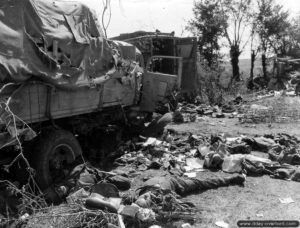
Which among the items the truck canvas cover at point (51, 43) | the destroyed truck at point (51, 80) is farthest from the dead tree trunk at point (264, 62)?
the truck canvas cover at point (51, 43)

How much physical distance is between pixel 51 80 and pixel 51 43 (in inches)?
24.1

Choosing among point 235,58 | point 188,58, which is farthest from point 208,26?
point 188,58

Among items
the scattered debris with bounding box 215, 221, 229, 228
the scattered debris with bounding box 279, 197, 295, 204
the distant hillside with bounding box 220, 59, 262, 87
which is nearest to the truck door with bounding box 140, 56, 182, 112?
the scattered debris with bounding box 279, 197, 295, 204

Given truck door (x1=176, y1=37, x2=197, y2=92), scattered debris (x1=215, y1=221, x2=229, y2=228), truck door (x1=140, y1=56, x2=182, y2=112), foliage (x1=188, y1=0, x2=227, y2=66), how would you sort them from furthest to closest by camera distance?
foliage (x1=188, y1=0, x2=227, y2=66)
truck door (x1=176, y1=37, x2=197, y2=92)
truck door (x1=140, y1=56, x2=182, y2=112)
scattered debris (x1=215, y1=221, x2=229, y2=228)

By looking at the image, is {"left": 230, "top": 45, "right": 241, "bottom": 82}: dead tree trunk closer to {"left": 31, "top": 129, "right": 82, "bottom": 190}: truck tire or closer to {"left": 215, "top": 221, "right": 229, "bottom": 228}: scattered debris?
{"left": 31, "top": 129, "right": 82, "bottom": 190}: truck tire

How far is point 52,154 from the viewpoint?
5977 mm

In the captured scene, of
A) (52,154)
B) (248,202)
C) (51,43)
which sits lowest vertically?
(248,202)

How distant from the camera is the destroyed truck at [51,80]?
17.7 ft

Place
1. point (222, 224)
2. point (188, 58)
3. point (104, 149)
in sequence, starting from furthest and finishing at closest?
point (188, 58) → point (104, 149) → point (222, 224)

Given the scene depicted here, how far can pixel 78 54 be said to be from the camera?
22.2ft

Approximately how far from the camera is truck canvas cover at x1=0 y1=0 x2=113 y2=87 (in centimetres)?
543

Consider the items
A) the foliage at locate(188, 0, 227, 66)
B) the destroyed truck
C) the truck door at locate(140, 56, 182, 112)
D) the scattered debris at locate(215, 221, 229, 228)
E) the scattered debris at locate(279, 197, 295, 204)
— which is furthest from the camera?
the foliage at locate(188, 0, 227, 66)

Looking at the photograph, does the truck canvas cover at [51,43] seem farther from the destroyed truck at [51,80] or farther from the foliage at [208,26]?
the foliage at [208,26]

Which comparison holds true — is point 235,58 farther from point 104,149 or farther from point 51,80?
point 51,80
